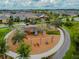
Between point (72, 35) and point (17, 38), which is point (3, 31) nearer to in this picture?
point (17, 38)

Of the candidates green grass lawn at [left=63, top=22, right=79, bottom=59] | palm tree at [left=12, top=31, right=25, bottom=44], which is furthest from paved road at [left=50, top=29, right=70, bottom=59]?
palm tree at [left=12, top=31, right=25, bottom=44]

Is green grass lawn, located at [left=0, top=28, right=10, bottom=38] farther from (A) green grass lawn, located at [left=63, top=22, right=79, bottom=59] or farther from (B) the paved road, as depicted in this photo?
(A) green grass lawn, located at [left=63, top=22, right=79, bottom=59]

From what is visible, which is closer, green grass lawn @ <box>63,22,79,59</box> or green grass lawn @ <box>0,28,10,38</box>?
green grass lawn @ <box>63,22,79,59</box>

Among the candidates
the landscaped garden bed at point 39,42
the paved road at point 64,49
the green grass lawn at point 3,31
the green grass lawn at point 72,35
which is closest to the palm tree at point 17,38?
the landscaped garden bed at point 39,42

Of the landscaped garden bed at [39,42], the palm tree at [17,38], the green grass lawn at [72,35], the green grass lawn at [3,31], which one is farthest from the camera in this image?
the green grass lawn at [3,31]

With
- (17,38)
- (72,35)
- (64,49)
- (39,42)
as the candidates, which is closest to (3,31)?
(17,38)

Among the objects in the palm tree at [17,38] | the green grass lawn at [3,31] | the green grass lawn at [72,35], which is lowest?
the green grass lawn at [72,35]

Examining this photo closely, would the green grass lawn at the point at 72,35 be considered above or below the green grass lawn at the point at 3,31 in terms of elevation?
below

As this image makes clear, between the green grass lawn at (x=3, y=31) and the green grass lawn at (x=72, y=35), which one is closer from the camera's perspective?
the green grass lawn at (x=72, y=35)

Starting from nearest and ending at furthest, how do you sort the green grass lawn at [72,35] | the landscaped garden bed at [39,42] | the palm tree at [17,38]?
the green grass lawn at [72,35] < the landscaped garden bed at [39,42] < the palm tree at [17,38]

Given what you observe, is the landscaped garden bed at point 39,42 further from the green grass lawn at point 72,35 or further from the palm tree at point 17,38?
the green grass lawn at point 72,35

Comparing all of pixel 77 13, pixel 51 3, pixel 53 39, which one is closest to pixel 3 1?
pixel 51 3
